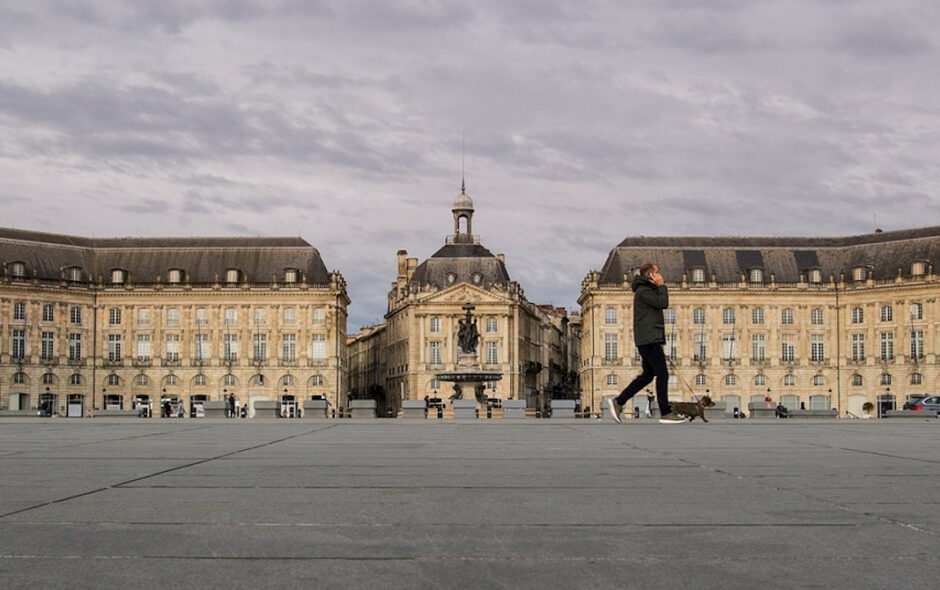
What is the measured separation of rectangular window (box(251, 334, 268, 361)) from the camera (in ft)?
351

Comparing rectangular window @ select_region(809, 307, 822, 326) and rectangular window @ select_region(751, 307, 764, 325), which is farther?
rectangular window @ select_region(751, 307, 764, 325)

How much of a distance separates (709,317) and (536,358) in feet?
78.0

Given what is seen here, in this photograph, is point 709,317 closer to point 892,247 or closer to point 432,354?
point 892,247

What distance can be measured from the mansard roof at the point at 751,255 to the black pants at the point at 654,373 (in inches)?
3517

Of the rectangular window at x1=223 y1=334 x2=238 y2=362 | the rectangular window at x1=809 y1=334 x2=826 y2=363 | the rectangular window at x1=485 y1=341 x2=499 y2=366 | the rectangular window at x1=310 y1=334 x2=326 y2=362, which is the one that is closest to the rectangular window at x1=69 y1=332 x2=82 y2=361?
the rectangular window at x1=223 y1=334 x2=238 y2=362

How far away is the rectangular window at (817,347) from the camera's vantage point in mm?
108750

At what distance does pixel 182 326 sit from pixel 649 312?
92.4 metres

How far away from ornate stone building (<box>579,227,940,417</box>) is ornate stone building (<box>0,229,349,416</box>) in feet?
79.7

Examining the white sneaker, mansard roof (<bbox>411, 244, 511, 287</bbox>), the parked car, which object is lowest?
the parked car

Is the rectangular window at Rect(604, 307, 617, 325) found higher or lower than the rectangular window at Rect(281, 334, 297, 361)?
higher

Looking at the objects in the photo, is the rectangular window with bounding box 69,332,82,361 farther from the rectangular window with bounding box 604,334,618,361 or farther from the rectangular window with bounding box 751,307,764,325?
the rectangular window with bounding box 751,307,764,325

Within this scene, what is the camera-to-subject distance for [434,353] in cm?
11356

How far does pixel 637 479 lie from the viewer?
31.8 feet

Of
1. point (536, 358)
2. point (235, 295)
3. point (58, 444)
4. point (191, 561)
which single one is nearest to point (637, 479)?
point (191, 561)
